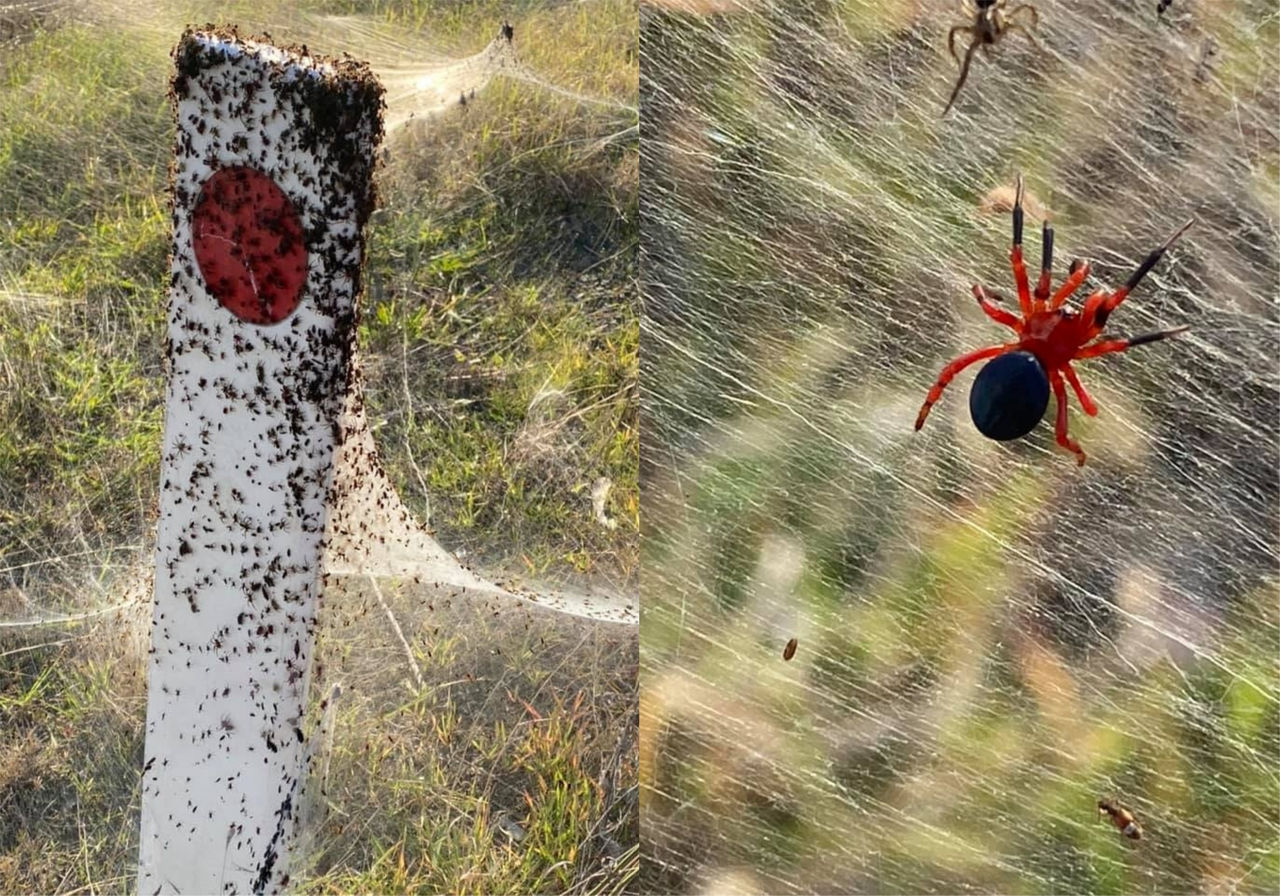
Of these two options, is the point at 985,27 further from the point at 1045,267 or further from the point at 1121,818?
the point at 1121,818

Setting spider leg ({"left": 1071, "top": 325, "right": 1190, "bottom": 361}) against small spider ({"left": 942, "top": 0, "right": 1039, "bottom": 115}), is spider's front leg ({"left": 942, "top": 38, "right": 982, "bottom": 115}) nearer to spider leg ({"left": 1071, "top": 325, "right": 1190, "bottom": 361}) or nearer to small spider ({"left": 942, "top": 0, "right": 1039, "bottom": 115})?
small spider ({"left": 942, "top": 0, "right": 1039, "bottom": 115})

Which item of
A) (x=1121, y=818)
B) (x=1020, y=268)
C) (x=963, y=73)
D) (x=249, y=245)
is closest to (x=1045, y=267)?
Answer: (x=1020, y=268)

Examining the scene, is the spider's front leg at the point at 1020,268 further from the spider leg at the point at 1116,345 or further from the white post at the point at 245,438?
the white post at the point at 245,438

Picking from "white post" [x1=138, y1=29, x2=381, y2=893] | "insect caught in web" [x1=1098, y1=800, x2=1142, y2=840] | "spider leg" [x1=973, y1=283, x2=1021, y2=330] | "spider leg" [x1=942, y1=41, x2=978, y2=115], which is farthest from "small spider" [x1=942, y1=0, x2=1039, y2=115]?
"insect caught in web" [x1=1098, y1=800, x2=1142, y2=840]

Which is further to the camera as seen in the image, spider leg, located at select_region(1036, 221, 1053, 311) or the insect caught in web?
the insect caught in web

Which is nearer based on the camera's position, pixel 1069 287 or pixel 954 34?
pixel 1069 287

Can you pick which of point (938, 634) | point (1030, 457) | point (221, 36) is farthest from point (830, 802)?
point (221, 36)

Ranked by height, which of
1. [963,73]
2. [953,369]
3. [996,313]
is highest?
[963,73]

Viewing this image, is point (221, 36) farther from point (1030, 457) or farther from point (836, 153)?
point (1030, 457)
